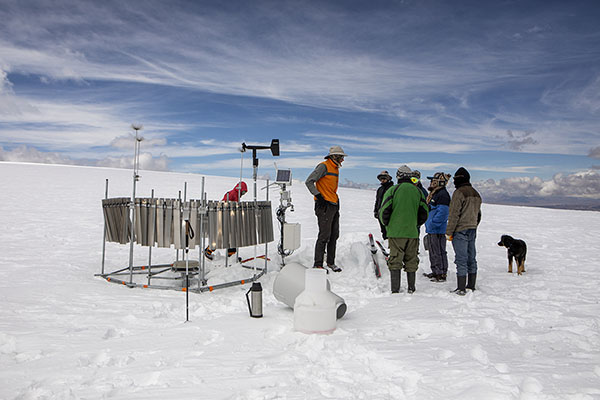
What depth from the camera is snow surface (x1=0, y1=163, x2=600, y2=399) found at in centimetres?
313

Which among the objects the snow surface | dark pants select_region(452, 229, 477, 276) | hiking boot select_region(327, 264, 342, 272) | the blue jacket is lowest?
the snow surface

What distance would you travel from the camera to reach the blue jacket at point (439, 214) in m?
7.26

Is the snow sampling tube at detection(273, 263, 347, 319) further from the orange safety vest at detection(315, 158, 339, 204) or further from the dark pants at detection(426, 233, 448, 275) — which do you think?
the dark pants at detection(426, 233, 448, 275)

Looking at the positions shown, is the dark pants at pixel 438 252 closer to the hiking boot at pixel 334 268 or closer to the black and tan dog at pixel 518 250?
the black and tan dog at pixel 518 250

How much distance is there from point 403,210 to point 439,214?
1347 mm

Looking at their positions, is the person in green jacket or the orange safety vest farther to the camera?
the orange safety vest

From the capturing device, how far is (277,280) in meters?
5.46

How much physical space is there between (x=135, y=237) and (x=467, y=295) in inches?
211

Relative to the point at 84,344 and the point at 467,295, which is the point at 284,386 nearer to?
the point at 84,344

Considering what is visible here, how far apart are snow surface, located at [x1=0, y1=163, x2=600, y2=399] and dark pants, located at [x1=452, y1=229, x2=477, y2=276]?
37 centimetres

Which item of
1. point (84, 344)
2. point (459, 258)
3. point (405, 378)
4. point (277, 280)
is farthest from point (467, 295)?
point (84, 344)

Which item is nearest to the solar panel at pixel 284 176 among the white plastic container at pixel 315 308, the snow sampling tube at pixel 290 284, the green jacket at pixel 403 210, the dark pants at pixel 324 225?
the dark pants at pixel 324 225

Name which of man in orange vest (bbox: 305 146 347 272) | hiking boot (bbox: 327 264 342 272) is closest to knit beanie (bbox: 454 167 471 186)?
man in orange vest (bbox: 305 146 347 272)

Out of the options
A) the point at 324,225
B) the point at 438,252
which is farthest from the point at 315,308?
the point at 438,252
